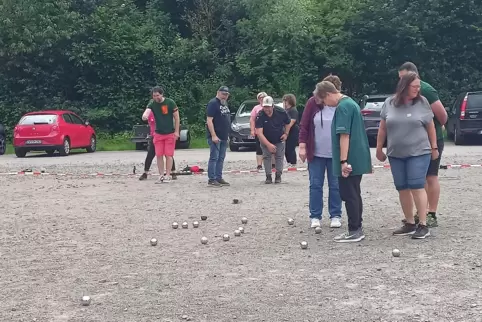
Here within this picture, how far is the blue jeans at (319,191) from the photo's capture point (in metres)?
9.31

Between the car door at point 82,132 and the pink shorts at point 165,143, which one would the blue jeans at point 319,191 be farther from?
the car door at point 82,132

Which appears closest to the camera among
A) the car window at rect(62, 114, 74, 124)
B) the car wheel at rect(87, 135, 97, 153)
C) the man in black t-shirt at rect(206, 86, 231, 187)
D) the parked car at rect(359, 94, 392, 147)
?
the man in black t-shirt at rect(206, 86, 231, 187)

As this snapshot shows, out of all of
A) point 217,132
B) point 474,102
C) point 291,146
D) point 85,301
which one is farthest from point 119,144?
point 85,301

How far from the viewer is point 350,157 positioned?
8.40 meters

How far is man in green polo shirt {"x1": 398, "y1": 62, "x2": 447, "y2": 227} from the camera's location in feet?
27.8

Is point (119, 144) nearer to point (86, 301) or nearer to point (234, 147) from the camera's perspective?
point (234, 147)

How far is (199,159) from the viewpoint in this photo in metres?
21.5

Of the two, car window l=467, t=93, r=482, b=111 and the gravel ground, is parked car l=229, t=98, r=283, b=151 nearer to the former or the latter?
car window l=467, t=93, r=482, b=111

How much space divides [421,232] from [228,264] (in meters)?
2.22

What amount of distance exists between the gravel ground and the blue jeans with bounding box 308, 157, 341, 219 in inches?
8.9

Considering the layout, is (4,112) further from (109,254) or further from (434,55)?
(109,254)

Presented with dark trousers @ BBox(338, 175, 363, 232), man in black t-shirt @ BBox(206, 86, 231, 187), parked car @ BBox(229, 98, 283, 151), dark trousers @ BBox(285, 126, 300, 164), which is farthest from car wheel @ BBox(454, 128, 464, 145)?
dark trousers @ BBox(338, 175, 363, 232)

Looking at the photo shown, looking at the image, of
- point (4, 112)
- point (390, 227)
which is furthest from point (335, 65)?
point (390, 227)

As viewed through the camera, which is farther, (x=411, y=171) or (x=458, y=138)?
(x=458, y=138)
